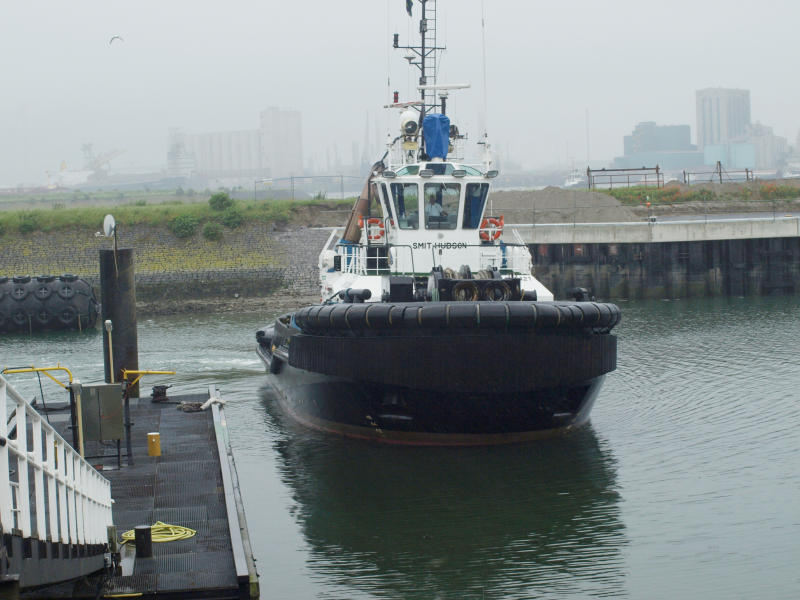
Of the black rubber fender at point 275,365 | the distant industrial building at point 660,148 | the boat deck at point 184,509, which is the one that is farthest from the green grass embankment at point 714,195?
the distant industrial building at point 660,148

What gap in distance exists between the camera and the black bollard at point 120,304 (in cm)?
1362

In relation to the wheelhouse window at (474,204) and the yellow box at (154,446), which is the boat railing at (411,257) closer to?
the wheelhouse window at (474,204)

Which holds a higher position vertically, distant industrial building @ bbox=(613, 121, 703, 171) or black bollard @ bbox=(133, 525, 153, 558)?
distant industrial building @ bbox=(613, 121, 703, 171)

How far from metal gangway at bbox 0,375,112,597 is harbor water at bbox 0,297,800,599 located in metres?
2.17

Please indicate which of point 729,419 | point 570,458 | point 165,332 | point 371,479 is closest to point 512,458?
point 570,458

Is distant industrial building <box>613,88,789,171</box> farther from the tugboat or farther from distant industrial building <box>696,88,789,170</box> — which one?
the tugboat

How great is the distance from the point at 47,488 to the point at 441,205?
957cm

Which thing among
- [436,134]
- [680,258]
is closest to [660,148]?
[680,258]

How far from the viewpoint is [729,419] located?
13.8m

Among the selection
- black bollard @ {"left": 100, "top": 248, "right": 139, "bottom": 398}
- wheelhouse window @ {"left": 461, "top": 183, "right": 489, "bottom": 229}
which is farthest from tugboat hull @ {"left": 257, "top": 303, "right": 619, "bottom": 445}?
wheelhouse window @ {"left": 461, "top": 183, "right": 489, "bottom": 229}

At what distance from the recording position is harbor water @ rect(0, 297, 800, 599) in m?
8.52

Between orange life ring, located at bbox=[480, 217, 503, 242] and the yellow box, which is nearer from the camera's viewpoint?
the yellow box

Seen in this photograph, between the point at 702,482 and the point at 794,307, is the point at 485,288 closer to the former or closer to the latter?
the point at 702,482

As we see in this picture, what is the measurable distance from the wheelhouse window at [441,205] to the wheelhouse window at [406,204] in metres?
0.17
